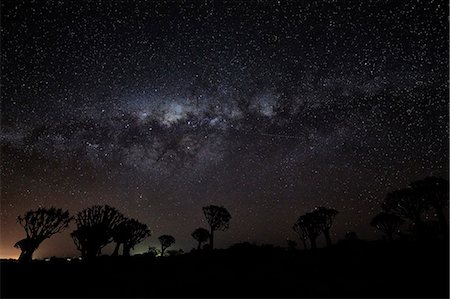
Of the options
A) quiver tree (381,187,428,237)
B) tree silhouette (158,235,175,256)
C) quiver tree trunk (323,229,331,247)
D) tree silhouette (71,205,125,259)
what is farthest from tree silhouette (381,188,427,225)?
tree silhouette (158,235,175,256)

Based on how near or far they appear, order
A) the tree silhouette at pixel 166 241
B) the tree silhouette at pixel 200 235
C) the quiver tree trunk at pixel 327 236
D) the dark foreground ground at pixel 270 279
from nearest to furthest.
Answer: the dark foreground ground at pixel 270 279
the quiver tree trunk at pixel 327 236
the tree silhouette at pixel 200 235
the tree silhouette at pixel 166 241

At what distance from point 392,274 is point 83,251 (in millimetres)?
22991

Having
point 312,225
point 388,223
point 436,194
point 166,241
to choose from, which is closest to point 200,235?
point 166,241

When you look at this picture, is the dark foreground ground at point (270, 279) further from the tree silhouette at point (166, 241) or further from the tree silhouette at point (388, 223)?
the tree silhouette at point (166, 241)

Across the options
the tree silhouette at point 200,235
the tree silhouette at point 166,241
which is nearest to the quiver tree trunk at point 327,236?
Answer: the tree silhouette at point 200,235

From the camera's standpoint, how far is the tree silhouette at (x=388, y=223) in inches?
1622

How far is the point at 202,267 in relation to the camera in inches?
787

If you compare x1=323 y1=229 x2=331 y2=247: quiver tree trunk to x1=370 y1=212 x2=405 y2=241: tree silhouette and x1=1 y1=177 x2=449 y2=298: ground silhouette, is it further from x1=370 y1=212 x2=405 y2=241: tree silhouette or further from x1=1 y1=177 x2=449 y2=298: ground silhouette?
x1=1 y1=177 x2=449 y2=298: ground silhouette

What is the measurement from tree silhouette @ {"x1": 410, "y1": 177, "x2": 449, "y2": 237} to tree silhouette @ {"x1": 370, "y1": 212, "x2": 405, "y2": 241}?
11957 millimetres

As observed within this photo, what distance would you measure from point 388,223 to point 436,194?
526 inches

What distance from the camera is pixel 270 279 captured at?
14.4 m

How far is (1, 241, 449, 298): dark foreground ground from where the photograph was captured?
38.8 feet

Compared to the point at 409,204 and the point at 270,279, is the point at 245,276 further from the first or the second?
Answer: the point at 409,204

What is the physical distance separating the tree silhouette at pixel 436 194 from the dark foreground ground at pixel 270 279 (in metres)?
13.9
